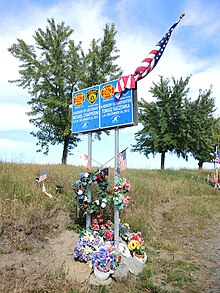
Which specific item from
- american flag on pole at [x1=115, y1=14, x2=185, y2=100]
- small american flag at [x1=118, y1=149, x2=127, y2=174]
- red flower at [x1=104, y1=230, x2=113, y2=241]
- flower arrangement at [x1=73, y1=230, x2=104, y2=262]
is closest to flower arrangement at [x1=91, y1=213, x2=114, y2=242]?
red flower at [x1=104, y1=230, x2=113, y2=241]

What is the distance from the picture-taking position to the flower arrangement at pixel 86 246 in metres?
4.93

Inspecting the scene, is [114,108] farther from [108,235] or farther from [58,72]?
[58,72]

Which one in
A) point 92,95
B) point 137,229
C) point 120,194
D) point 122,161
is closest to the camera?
point 120,194

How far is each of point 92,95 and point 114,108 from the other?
755 millimetres

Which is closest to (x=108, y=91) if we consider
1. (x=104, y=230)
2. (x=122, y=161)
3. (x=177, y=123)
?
(x=122, y=161)

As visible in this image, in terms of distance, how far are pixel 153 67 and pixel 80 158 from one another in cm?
239

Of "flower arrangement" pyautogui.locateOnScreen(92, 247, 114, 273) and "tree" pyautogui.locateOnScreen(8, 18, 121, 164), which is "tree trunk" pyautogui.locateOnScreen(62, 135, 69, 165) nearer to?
"tree" pyautogui.locateOnScreen(8, 18, 121, 164)

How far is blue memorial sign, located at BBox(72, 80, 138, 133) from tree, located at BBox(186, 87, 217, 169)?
15.8 meters

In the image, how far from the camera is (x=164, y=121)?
21578mm

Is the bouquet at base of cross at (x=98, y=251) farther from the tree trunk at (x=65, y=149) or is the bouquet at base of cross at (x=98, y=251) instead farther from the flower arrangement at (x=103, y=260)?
the tree trunk at (x=65, y=149)

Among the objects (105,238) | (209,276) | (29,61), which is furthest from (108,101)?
(29,61)

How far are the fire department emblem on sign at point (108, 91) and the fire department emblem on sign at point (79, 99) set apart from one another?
0.61 m

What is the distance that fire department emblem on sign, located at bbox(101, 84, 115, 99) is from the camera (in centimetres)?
570

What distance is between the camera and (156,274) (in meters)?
5.04
